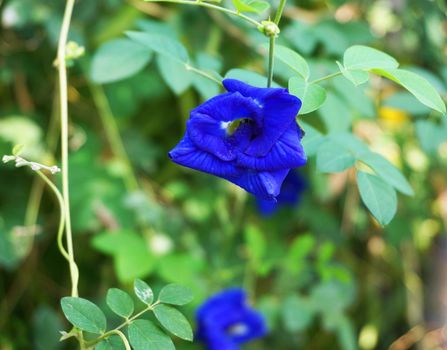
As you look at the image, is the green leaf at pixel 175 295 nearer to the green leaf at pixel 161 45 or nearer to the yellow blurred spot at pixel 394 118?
the green leaf at pixel 161 45

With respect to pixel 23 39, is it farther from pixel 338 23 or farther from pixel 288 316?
pixel 288 316

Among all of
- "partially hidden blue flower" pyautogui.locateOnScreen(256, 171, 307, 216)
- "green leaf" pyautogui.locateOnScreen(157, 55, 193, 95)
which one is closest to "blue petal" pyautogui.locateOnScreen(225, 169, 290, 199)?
"green leaf" pyautogui.locateOnScreen(157, 55, 193, 95)

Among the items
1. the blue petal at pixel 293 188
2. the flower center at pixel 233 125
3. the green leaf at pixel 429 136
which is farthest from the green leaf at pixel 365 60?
the blue petal at pixel 293 188

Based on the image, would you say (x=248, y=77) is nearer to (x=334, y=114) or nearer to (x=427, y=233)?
(x=334, y=114)

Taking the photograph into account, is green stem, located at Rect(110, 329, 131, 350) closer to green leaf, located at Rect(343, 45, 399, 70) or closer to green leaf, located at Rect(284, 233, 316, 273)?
green leaf, located at Rect(343, 45, 399, 70)

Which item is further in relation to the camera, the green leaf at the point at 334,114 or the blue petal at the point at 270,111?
the green leaf at the point at 334,114

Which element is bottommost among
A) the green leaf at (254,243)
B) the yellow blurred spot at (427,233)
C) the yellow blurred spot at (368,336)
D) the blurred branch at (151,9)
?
the yellow blurred spot at (368,336)

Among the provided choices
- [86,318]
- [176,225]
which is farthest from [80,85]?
[86,318]
